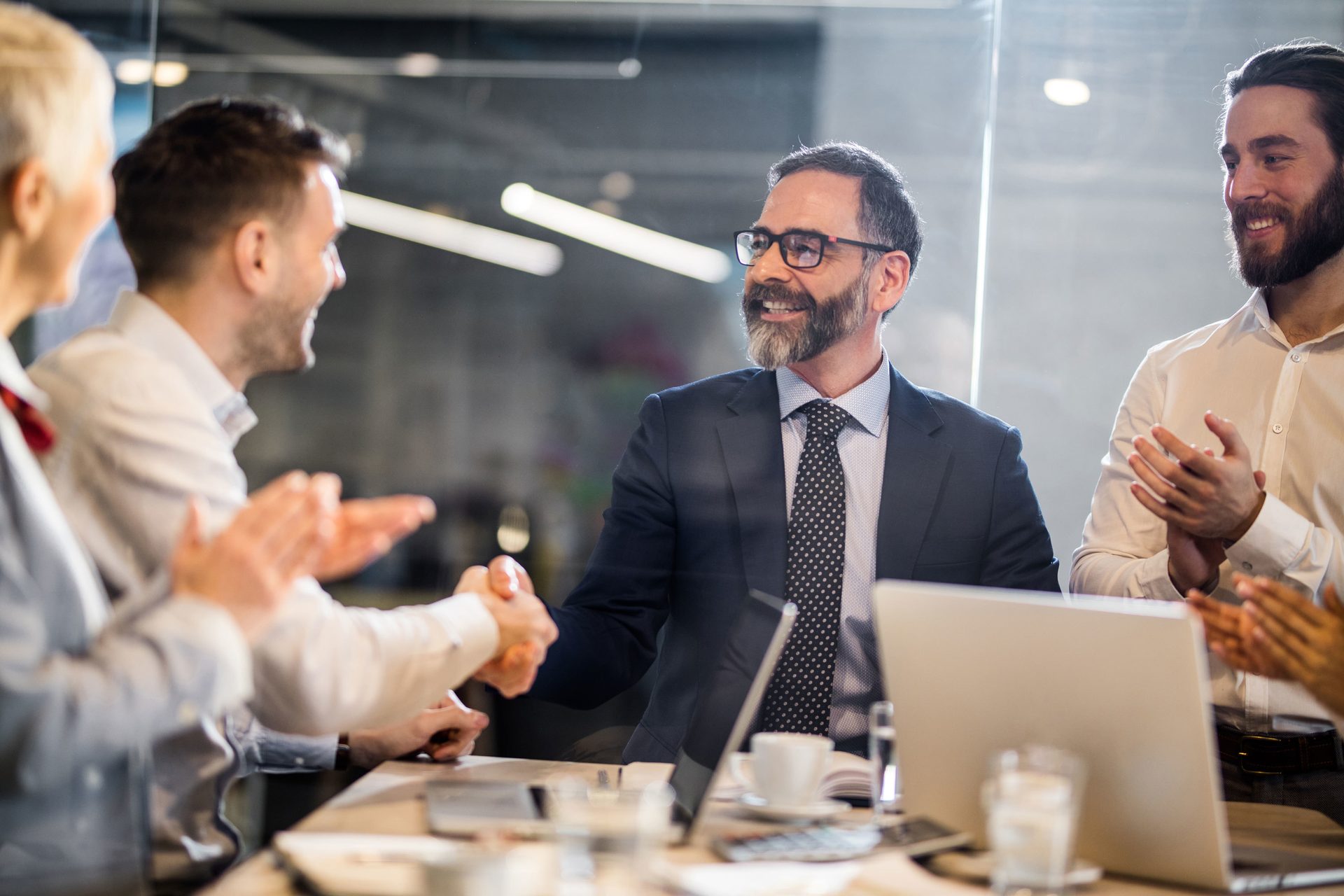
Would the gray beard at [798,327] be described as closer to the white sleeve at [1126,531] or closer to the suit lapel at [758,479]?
the suit lapel at [758,479]

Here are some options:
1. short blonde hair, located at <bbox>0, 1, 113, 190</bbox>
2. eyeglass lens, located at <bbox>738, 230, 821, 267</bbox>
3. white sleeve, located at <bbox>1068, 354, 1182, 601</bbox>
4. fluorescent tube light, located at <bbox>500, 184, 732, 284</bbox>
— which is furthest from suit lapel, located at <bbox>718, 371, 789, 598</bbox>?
short blonde hair, located at <bbox>0, 1, 113, 190</bbox>

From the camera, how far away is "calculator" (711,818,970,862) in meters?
1.28

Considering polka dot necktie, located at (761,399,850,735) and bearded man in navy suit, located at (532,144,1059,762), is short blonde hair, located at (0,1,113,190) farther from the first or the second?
polka dot necktie, located at (761,399,850,735)

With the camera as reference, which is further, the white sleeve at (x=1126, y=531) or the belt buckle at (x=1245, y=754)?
the white sleeve at (x=1126, y=531)

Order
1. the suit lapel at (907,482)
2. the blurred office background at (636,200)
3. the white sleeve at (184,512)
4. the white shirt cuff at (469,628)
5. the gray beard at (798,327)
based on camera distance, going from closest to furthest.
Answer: the white sleeve at (184,512) < the white shirt cuff at (469,628) < the suit lapel at (907,482) < the gray beard at (798,327) < the blurred office background at (636,200)

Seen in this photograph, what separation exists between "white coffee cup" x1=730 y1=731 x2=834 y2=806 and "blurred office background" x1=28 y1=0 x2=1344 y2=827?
161cm

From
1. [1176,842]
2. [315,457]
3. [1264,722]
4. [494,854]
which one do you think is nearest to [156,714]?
[494,854]

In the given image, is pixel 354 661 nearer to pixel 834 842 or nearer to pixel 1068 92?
pixel 834 842

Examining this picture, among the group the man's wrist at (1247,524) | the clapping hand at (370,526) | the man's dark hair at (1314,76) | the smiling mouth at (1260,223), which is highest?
the man's dark hair at (1314,76)

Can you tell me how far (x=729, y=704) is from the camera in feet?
4.43

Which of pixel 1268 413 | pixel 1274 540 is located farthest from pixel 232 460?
pixel 1268 413

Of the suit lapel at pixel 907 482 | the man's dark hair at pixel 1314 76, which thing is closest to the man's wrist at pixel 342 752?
the suit lapel at pixel 907 482

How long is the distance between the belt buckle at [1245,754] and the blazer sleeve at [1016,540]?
1.44 feet

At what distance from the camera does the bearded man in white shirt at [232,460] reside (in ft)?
4.69
